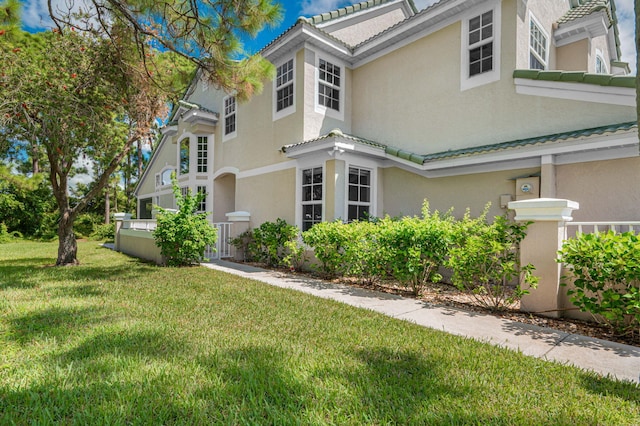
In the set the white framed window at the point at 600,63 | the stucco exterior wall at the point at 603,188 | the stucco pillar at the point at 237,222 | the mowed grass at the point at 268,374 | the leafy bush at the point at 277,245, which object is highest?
the white framed window at the point at 600,63

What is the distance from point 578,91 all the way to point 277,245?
314 inches

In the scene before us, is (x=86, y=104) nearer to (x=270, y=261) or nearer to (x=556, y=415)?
(x=270, y=261)

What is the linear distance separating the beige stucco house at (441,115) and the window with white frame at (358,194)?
0.15 ft

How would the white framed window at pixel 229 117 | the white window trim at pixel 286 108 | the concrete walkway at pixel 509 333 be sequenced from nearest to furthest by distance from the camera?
the concrete walkway at pixel 509 333 → the white window trim at pixel 286 108 → the white framed window at pixel 229 117

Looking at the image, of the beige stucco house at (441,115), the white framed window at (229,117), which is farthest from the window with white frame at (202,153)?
the beige stucco house at (441,115)

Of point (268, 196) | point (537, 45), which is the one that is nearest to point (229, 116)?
point (268, 196)

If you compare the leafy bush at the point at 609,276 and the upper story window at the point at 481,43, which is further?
the upper story window at the point at 481,43

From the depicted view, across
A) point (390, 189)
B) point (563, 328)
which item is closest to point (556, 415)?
point (563, 328)

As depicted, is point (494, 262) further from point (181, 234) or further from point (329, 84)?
point (329, 84)

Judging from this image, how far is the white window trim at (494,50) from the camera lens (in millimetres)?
7789

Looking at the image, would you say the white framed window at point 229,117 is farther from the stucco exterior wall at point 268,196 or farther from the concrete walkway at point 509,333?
the concrete walkway at point 509,333

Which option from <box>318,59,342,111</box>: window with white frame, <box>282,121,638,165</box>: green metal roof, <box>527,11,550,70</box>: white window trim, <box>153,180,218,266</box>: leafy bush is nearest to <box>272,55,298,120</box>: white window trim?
<box>318,59,342,111</box>: window with white frame

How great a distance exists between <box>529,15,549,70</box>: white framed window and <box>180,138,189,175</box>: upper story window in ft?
45.2

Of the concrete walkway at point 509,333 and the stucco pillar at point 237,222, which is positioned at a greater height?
the stucco pillar at point 237,222
